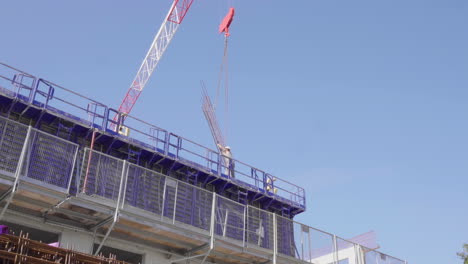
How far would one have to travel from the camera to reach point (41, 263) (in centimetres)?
1605

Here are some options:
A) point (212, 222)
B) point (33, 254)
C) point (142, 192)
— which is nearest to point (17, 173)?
point (33, 254)

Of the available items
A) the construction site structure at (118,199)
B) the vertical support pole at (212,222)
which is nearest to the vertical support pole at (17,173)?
the construction site structure at (118,199)

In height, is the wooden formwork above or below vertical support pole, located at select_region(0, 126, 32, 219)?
below

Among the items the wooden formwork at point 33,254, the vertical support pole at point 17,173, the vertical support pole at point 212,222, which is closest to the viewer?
the wooden formwork at point 33,254

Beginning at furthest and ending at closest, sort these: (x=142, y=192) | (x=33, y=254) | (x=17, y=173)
→ 1. (x=142, y=192)
2. (x=17, y=173)
3. (x=33, y=254)

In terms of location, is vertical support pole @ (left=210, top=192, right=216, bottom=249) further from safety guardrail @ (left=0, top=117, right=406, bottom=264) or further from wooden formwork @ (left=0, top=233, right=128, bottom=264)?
wooden formwork @ (left=0, top=233, right=128, bottom=264)

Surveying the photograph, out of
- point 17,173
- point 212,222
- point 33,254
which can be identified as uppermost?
point 212,222

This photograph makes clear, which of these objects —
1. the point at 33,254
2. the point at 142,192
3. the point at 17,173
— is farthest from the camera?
the point at 142,192

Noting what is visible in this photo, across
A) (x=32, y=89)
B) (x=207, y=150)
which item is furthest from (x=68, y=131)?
(x=207, y=150)

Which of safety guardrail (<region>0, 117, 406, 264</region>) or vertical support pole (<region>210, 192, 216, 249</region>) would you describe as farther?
vertical support pole (<region>210, 192, 216, 249</region>)

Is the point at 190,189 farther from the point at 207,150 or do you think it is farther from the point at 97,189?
the point at 207,150

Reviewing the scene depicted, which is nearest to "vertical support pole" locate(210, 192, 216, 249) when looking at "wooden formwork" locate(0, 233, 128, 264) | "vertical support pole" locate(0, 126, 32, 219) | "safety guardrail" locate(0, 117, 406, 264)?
"safety guardrail" locate(0, 117, 406, 264)

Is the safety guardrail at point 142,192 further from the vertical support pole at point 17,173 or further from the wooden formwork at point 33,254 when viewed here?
the wooden formwork at point 33,254

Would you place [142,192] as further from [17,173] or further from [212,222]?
[17,173]
